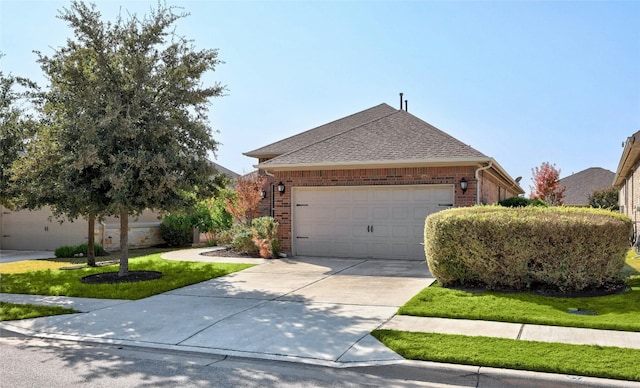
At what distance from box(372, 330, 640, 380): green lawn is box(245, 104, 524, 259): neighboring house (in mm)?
7764

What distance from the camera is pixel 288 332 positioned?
6578 millimetres

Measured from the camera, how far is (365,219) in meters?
14.5

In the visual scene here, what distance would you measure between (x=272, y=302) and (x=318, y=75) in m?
7.28

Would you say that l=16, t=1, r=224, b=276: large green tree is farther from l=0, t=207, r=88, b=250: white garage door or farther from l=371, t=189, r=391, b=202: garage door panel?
l=0, t=207, r=88, b=250: white garage door

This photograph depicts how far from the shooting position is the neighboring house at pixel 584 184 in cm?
3747

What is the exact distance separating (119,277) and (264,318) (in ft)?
17.7

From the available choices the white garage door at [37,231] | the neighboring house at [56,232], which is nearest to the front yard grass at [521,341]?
the neighboring house at [56,232]

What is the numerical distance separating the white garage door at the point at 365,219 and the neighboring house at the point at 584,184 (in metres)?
27.4

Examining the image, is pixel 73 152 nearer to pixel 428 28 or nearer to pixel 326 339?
pixel 326 339

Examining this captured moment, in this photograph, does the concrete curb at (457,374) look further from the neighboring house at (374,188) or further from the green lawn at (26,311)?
the neighboring house at (374,188)

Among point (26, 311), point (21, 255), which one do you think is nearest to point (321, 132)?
point (21, 255)

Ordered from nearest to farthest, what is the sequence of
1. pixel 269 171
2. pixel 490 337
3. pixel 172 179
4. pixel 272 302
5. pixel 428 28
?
pixel 490 337, pixel 272 302, pixel 172 179, pixel 428 28, pixel 269 171

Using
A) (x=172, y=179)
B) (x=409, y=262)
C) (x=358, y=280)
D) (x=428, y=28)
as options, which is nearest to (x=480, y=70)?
(x=428, y=28)

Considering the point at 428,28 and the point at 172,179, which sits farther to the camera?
the point at 428,28
